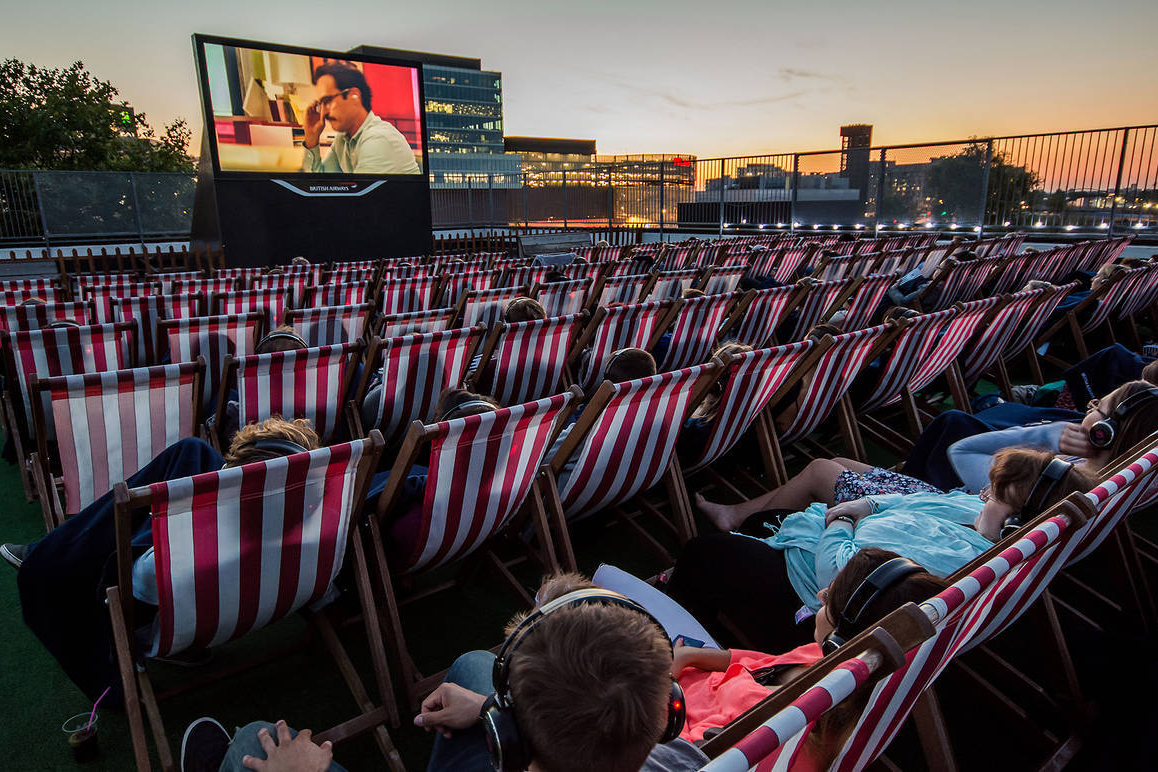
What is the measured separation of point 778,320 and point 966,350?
117 centimetres

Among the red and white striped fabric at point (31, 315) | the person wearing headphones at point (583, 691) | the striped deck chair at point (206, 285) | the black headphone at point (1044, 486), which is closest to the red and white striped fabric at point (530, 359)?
the black headphone at point (1044, 486)

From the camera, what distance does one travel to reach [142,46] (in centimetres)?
2775

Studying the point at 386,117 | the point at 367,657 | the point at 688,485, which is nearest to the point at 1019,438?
the point at 688,485

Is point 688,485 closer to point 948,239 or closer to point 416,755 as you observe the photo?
point 416,755

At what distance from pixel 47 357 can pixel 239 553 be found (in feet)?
7.85

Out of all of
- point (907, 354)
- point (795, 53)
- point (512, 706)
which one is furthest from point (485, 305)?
point (795, 53)

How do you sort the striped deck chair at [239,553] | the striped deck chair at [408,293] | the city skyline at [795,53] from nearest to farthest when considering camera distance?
the striped deck chair at [239,553] → the striped deck chair at [408,293] → the city skyline at [795,53]

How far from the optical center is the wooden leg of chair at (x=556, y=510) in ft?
6.93

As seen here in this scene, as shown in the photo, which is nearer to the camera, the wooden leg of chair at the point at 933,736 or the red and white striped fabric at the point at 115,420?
the wooden leg of chair at the point at 933,736

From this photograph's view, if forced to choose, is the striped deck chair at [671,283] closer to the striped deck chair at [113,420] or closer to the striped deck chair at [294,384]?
the striped deck chair at [294,384]

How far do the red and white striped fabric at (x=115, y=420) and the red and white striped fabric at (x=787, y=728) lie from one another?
2.33 m

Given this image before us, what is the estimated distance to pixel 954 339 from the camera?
131 inches

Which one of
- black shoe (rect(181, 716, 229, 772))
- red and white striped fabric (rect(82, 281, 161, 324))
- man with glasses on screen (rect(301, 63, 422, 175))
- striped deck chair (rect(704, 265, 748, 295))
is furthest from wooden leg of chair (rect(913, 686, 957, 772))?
man with glasses on screen (rect(301, 63, 422, 175))

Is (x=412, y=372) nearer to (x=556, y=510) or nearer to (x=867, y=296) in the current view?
(x=556, y=510)
